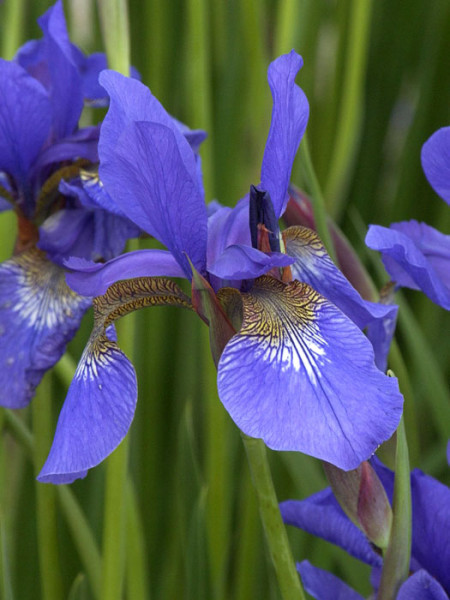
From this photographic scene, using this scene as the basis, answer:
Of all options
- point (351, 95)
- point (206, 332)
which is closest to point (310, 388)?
point (206, 332)

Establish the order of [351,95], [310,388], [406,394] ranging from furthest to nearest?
[351,95] < [406,394] < [310,388]

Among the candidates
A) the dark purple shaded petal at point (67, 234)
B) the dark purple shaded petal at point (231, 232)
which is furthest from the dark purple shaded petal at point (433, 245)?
the dark purple shaded petal at point (67, 234)

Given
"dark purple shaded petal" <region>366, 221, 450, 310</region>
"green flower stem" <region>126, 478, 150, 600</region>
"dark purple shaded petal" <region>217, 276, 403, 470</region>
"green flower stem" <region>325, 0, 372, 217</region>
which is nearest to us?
"dark purple shaded petal" <region>217, 276, 403, 470</region>

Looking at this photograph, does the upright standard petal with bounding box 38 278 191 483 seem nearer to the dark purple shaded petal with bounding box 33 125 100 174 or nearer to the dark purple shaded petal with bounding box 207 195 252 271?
the dark purple shaded petal with bounding box 207 195 252 271

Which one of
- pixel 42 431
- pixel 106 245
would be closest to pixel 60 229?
pixel 106 245

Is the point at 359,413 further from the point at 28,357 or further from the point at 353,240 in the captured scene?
the point at 353,240

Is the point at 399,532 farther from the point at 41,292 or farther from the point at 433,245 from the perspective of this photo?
the point at 41,292

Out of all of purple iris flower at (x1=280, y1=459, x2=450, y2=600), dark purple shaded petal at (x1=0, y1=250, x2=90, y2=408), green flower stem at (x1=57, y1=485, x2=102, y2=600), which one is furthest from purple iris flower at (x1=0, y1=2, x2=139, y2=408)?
purple iris flower at (x1=280, y1=459, x2=450, y2=600)
